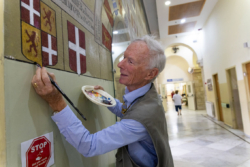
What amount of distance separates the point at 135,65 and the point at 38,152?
756 mm

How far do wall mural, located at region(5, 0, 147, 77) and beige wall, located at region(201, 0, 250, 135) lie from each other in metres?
4.35

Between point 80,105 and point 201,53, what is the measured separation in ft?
29.9

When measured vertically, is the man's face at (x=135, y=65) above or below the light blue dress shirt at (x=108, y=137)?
above

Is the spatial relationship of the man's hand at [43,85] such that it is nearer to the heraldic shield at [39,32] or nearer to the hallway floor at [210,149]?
the heraldic shield at [39,32]

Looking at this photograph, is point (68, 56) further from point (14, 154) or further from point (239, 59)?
point (239, 59)

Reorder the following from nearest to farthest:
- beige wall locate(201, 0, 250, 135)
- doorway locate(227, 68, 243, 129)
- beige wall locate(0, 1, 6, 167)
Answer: beige wall locate(0, 1, 6, 167), beige wall locate(201, 0, 250, 135), doorway locate(227, 68, 243, 129)

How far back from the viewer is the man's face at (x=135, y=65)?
1.13 metres

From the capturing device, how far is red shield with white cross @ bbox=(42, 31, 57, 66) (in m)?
0.77

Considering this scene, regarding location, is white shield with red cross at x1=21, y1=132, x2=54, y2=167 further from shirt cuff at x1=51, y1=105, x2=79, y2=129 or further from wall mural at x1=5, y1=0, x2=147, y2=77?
wall mural at x1=5, y1=0, x2=147, y2=77

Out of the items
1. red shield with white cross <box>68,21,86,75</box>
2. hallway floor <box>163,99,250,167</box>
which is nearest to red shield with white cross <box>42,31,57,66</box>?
red shield with white cross <box>68,21,86,75</box>

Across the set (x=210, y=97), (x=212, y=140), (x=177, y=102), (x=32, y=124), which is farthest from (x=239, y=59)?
(x=32, y=124)

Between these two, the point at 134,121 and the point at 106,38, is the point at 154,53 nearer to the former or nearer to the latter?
the point at 134,121

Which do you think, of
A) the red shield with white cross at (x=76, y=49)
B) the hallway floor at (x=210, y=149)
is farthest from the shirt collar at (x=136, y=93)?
the hallway floor at (x=210, y=149)

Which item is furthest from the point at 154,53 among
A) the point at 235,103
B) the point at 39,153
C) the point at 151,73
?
the point at 235,103
